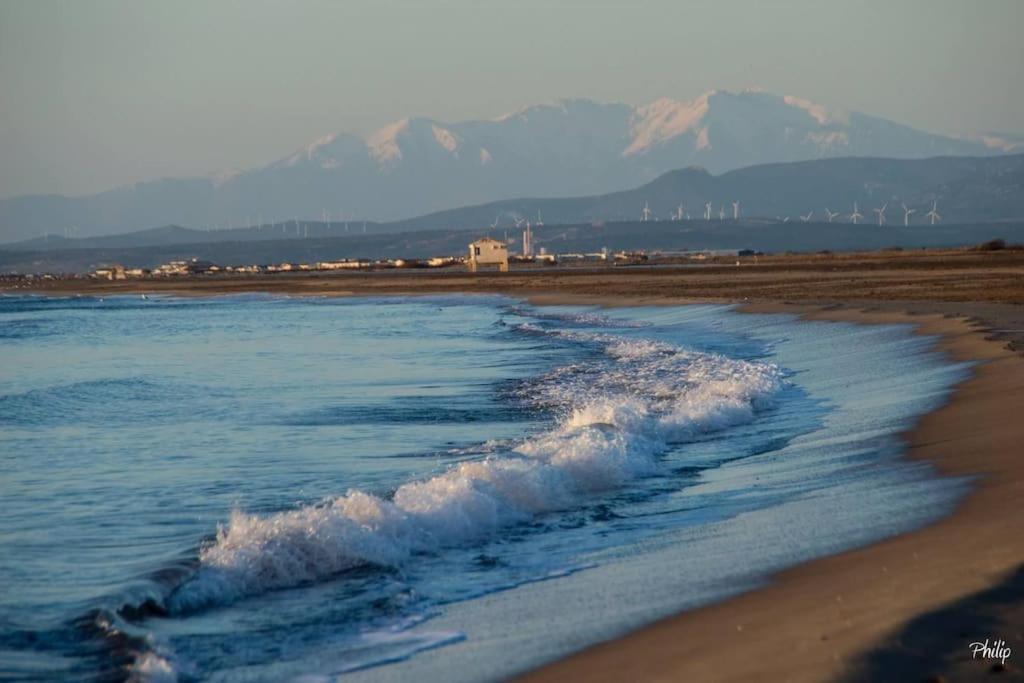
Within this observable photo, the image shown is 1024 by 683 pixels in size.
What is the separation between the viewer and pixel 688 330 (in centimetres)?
3547

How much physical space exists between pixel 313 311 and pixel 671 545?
5265 centimetres

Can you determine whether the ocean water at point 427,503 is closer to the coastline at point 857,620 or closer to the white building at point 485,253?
the coastline at point 857,620

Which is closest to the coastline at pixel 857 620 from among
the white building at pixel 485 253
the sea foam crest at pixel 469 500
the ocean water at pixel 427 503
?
the ocean water at pixel 427 503

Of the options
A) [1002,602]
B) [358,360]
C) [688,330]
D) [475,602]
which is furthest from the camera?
[688,330]

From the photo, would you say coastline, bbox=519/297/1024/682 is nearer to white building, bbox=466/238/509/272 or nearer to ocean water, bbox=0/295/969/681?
ocean water, bbox=0/295/969/681

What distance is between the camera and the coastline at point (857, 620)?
5.66 m

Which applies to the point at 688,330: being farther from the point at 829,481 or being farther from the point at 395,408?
the point at 829,481

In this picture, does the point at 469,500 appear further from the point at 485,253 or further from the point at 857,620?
the point at 485,253

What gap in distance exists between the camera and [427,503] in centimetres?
1078

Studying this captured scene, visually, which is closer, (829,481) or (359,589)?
(359,589)

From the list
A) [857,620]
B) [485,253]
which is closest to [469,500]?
[857,620]

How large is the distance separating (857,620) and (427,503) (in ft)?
16.6

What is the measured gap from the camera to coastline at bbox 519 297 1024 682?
566cm

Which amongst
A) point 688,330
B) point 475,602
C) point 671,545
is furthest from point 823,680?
point 688,330
